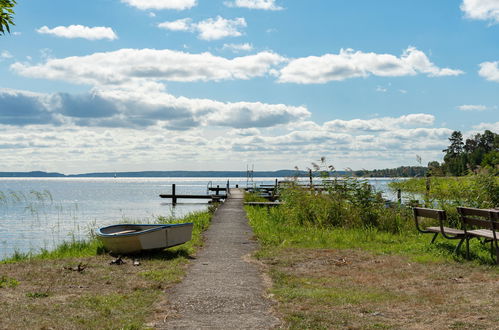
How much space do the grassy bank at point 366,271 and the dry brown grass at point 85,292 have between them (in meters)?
1.92

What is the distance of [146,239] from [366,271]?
4.89 m

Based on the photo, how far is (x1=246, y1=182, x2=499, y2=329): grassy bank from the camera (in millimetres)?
6746

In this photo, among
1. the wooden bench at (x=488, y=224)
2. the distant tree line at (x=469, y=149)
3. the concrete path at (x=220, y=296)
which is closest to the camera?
the concrete path at (x=220, y=296)

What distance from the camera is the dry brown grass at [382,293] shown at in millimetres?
6512

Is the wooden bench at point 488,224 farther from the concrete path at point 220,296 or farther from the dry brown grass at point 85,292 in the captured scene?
the dry brown grass at point 85,292

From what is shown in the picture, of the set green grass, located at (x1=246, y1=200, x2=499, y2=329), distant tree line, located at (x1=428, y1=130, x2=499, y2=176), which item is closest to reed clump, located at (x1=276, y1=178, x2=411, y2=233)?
green grass, located at (x1=246, y1=200, x2=499, y2=329)

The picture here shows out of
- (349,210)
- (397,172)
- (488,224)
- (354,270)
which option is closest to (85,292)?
(354,270)

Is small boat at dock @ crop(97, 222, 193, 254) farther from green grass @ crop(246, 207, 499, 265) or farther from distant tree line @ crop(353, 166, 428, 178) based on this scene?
distant tree line @ crop(353, 166, 428, 178)

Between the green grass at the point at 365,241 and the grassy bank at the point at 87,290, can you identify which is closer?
the grassy bank at the point at 87,290

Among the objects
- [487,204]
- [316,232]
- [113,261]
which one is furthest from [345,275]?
[487,204]

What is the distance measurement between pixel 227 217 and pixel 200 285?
47.2 feet

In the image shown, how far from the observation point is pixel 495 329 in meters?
6.00

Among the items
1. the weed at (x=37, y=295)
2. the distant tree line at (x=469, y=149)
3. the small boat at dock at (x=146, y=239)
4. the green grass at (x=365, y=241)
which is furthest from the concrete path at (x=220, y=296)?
the distant tree line at (x=469, y=149)

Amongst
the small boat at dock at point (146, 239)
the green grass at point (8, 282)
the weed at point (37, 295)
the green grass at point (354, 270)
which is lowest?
A: the green grass at point (354, 270)
